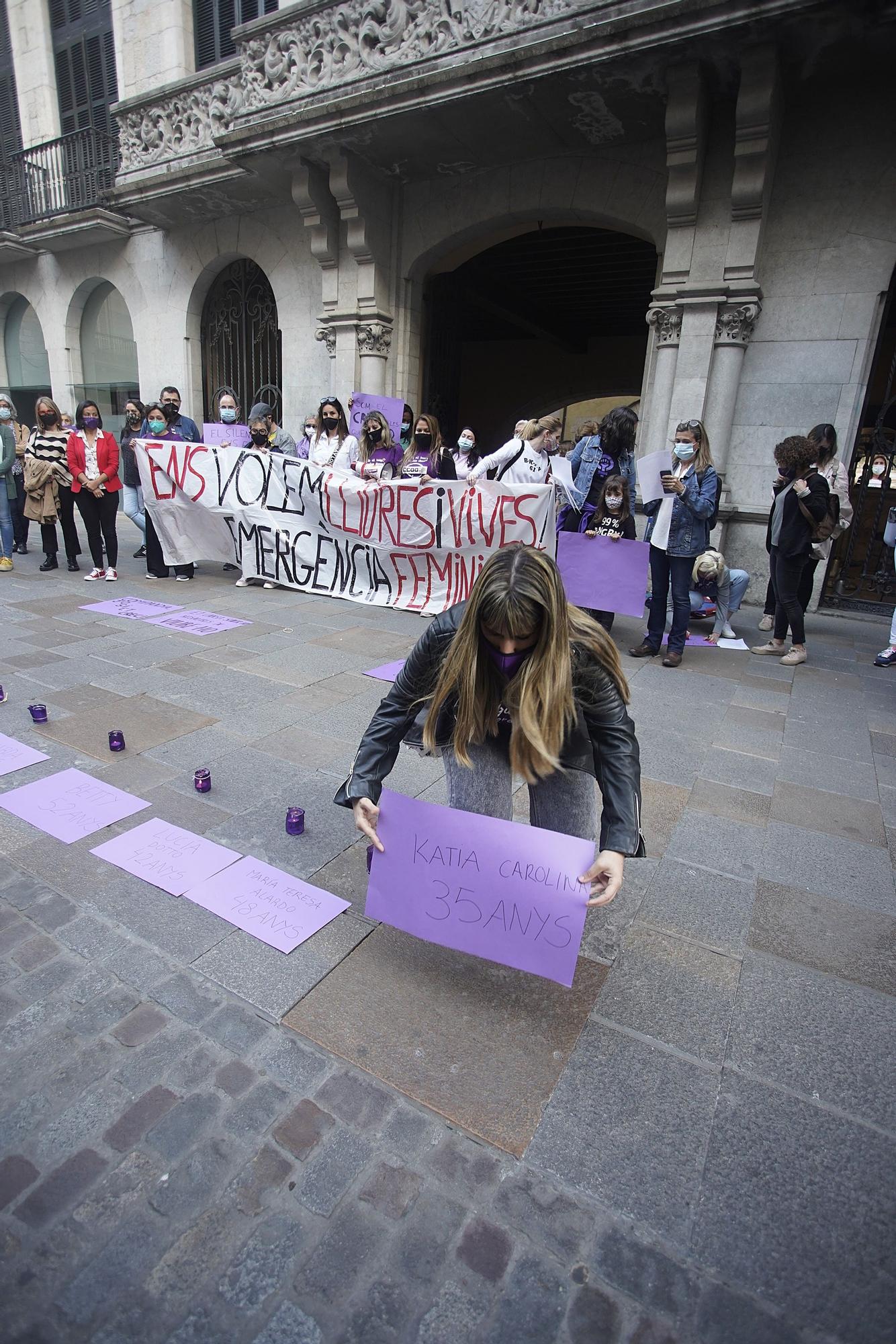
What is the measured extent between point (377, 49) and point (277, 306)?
3812 millimetres

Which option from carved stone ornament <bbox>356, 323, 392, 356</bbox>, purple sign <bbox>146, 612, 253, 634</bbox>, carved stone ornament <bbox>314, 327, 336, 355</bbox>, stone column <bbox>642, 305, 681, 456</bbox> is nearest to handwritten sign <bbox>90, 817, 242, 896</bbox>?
purple sign <bbox>146, 612, 253, 634</bbox>

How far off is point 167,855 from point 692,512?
443cm

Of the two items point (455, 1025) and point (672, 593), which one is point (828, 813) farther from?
point (672, 593)

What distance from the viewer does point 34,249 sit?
14.0 metres

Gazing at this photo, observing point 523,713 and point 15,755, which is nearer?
point 523,713

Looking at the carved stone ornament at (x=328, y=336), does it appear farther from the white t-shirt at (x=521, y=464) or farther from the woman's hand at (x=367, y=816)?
the woman's hand at (x=367, y=816)

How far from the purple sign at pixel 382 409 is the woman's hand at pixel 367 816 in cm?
730

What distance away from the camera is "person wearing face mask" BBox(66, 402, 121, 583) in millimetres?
7215

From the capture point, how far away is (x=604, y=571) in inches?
231

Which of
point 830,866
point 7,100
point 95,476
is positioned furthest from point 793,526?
point 7,100

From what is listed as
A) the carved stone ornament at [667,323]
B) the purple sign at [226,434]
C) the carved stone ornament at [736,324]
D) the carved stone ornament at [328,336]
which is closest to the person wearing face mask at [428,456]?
the purple sign at [226,434]

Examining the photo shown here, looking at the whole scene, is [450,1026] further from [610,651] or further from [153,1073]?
[610,651]

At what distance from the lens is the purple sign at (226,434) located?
8305 millimetres

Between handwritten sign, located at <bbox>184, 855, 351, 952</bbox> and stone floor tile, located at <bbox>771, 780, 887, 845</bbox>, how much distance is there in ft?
7.04
